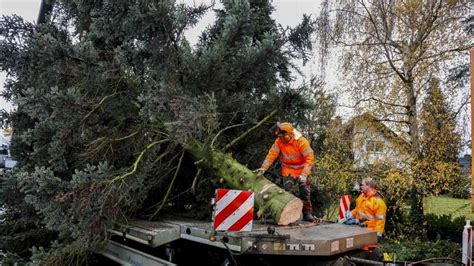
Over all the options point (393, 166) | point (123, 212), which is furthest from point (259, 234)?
point (393, 166)

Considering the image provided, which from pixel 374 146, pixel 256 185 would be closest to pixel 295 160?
pixel 256 185

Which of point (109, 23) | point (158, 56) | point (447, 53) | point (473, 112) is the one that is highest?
point (447, 53)

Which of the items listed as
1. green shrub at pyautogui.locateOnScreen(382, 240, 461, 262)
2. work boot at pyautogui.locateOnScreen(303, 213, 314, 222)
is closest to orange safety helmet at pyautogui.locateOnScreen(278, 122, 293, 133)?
work boot at pyautogui.locateOnScreen(303, 213, 314, 222)

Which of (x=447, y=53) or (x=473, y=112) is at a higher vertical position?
(x=447, y=53)

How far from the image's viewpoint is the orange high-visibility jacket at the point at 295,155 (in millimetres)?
6090

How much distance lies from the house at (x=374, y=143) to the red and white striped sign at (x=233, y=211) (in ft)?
28.2

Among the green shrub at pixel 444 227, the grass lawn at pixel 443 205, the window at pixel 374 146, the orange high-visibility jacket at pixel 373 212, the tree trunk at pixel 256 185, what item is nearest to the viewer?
the tree trunk at pixel 256 185

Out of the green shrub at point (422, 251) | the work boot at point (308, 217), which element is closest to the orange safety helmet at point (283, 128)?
the work boot at point (308, 217)

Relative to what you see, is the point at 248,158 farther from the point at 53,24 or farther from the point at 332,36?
the point at 332,36

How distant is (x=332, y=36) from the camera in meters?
14.3

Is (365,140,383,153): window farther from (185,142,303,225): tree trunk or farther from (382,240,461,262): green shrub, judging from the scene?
(185,142,303,225): tree trunk

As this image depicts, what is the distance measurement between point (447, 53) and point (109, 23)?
31.5ft

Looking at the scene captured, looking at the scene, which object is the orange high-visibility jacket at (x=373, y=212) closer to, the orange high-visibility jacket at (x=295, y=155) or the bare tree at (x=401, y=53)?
the orange high-visibility jacket at (x=295, y=155)

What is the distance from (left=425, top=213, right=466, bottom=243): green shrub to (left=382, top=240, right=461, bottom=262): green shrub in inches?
61.2
